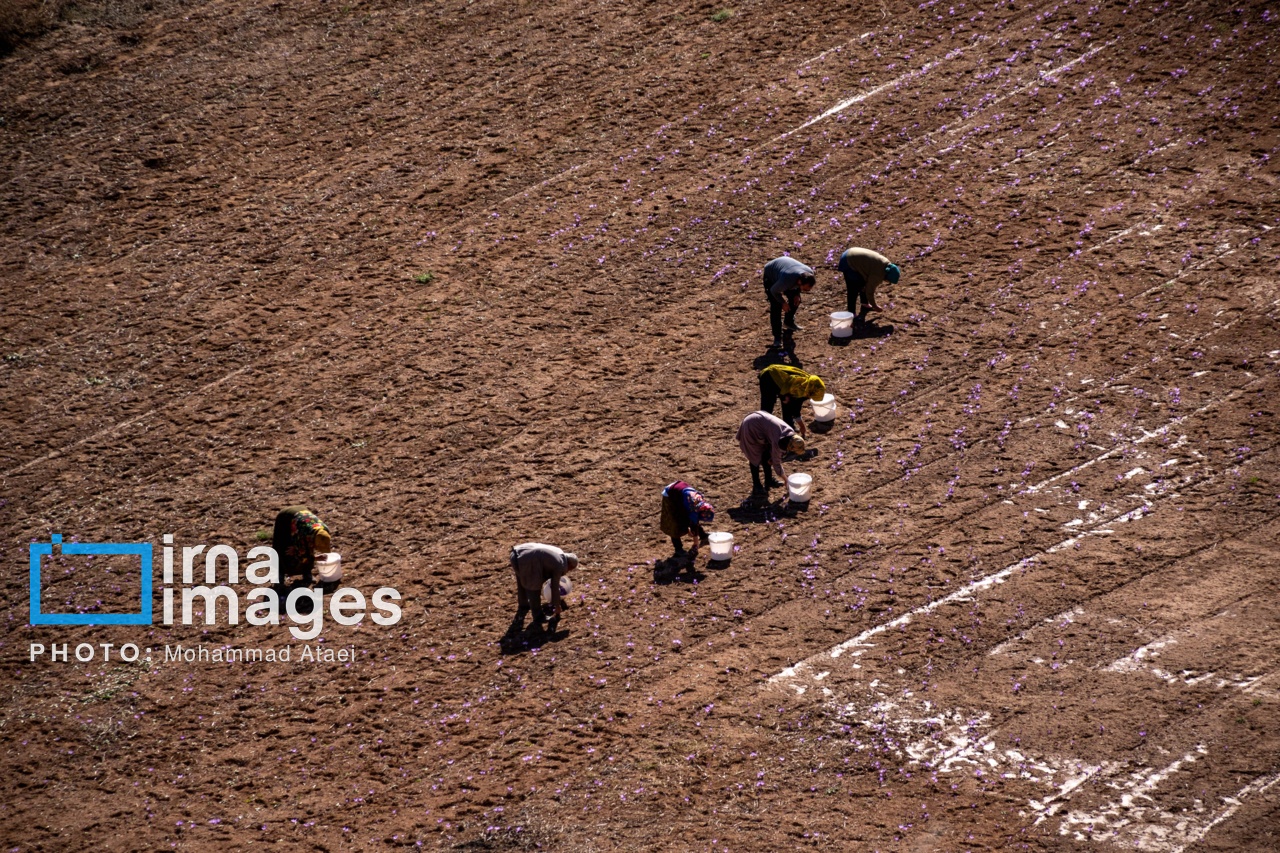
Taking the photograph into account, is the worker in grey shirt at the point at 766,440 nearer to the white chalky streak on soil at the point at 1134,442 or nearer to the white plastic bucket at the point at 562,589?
the white plastic bucket at the point at 562,589

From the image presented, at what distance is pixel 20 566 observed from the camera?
44.1ft

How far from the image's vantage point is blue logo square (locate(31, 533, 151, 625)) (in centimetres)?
1266

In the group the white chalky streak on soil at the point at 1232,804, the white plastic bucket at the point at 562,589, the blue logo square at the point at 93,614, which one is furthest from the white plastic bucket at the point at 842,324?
the blue logo square at the point at 93,614

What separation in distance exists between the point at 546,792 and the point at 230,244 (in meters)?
11.0

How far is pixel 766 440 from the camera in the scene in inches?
481

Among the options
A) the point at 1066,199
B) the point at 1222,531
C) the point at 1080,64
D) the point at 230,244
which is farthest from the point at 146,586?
the point at 1080,64

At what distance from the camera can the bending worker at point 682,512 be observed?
1157cm

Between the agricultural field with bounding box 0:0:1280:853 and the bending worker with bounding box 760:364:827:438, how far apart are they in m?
0.79

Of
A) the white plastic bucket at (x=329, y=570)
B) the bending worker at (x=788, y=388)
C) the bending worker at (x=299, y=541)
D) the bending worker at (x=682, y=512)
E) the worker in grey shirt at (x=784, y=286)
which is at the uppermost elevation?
the worker in grey shirt at (x=784, y=286)

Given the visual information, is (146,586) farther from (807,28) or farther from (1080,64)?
(1080,64)

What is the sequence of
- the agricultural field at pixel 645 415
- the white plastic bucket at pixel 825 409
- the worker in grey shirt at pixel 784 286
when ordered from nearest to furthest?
the agricultural field at pixel 645 415 < the white plastic bucket at pixel 825 409 < the worker in grey shirt at pixel 784 286

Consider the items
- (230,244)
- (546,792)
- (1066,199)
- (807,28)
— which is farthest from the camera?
(807,28)

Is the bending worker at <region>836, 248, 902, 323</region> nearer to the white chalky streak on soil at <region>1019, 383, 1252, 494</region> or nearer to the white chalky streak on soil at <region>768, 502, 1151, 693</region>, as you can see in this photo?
the white chalky streak on soil at <region>1019, 383, 1252, 494</region>

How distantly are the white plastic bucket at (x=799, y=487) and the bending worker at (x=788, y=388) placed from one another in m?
0.57
